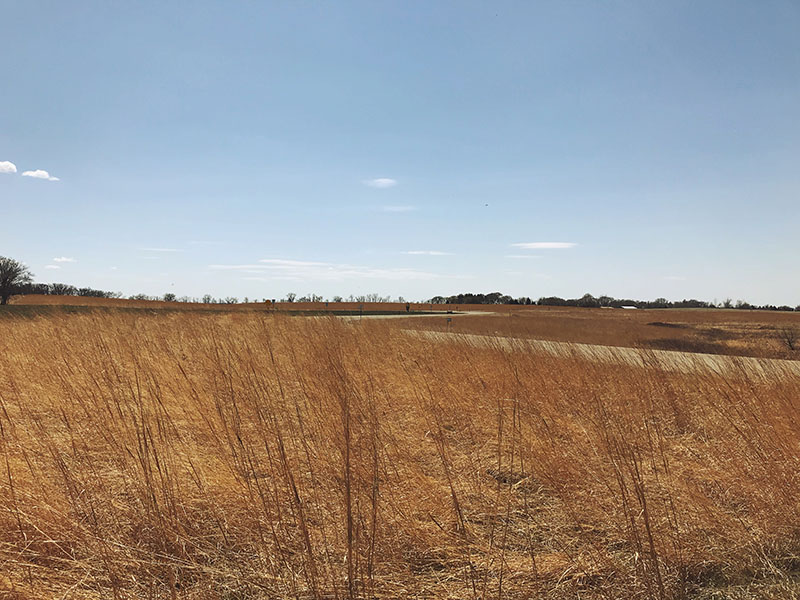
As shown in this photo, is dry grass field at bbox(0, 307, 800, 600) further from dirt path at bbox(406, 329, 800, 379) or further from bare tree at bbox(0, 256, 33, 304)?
bare tree at bbox(0, 256, 33, 304)

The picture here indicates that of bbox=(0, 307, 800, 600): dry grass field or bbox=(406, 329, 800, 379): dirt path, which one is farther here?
bbox=(406, 329, 800, 379): dirt path

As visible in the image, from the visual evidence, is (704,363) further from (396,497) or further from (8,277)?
(8,277)

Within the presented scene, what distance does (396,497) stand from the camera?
2.83 metres

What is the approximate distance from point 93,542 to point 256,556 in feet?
2.77

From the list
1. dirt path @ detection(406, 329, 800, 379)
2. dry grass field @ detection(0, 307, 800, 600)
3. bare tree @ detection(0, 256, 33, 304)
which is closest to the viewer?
dry grass field @ detection(0, 307, 800, 600)

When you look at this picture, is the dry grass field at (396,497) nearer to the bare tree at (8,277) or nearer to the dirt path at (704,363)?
the dirt path at (704,363)

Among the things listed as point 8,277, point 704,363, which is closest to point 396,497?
point 704,363

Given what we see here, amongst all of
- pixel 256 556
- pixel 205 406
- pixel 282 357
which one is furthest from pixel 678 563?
pixel 282 357

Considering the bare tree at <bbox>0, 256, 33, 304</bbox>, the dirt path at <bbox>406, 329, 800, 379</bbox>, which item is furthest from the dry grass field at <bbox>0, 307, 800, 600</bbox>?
the bare tree at <bbox>0, 256, 33, 304</bbox>

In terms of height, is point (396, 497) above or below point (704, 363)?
below

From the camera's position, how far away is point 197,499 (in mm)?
2734

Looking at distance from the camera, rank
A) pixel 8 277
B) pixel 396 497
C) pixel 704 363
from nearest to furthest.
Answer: pixel 396 497 → pixel 704 363 → pixel 8 277

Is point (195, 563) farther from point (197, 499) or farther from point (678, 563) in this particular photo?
point (678, 563)

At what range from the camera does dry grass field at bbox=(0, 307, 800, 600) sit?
7.02 feet
